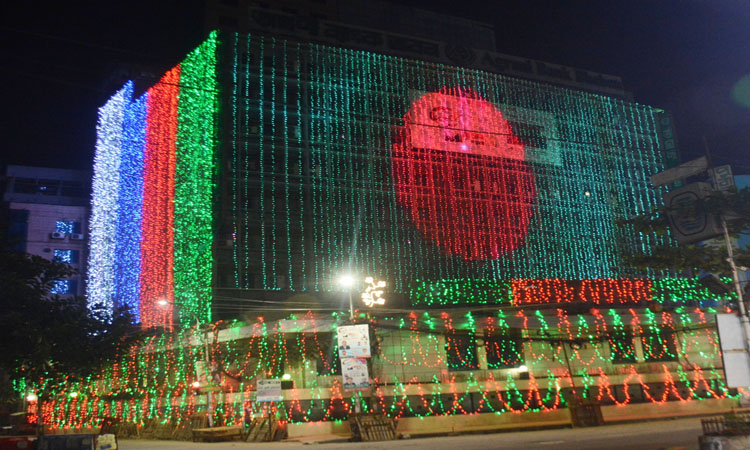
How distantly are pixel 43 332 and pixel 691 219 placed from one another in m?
14.4

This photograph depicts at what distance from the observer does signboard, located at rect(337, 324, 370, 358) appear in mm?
22031

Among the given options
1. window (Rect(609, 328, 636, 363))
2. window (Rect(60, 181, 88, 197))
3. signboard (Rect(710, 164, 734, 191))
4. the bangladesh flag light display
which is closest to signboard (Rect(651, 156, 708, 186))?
signboard (Rect(710, 164, 734, 191))

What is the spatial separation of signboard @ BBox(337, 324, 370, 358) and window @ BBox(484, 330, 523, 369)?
47.0 ft

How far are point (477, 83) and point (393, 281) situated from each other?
56.6 ft

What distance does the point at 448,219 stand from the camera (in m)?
43.5

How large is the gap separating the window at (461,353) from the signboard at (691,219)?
21.8m

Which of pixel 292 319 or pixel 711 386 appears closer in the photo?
pixel 292 319

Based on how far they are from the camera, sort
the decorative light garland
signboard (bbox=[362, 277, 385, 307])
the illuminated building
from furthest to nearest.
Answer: signboard (bbox=[362, 277, 385, 307]) → the illuminated building → the decorative light garland

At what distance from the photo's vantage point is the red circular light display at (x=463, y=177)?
4322 centimetres

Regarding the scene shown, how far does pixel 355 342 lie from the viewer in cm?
2216

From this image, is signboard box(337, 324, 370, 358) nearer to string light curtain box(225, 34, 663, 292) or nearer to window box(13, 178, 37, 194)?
string light curtain box(225, 34, 663, 292)

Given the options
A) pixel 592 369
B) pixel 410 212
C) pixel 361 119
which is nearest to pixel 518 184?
pixel 410 212

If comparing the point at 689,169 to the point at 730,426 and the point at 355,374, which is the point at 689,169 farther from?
the point at 355,374

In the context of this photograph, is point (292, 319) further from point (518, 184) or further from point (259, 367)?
point (518, 184)
